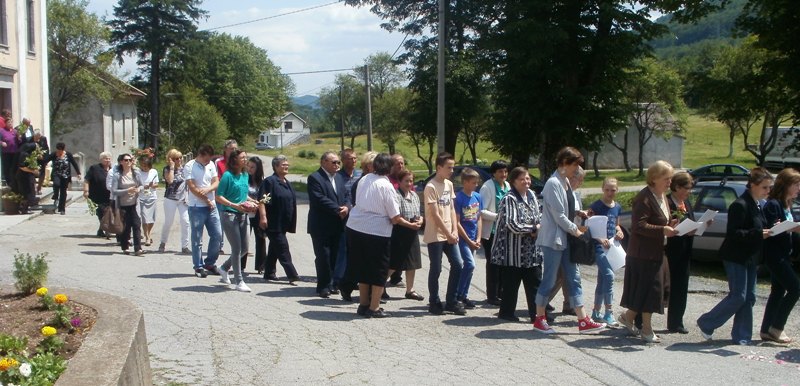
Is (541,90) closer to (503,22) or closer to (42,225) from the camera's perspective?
(503,22)

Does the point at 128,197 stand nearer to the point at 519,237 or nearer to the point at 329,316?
the point at 329,316

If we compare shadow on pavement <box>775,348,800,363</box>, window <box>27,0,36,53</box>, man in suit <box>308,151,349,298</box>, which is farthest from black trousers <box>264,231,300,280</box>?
window <box>27,0,36,53</box>

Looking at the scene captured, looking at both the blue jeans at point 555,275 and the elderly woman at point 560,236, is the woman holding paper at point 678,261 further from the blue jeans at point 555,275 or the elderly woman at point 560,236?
the blue jeans at point 555,275

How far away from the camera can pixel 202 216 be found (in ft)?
35.7

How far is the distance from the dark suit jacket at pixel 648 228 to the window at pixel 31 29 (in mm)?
22722

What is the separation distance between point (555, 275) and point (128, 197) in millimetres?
7123

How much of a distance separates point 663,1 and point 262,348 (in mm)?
18617

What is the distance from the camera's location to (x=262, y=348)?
24.0ft

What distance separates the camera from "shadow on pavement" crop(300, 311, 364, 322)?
8.60m

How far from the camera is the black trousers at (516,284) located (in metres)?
8.62

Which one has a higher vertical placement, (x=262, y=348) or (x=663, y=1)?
(x=663, y=1)

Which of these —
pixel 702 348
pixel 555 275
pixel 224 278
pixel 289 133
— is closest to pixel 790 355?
pixel 702 348

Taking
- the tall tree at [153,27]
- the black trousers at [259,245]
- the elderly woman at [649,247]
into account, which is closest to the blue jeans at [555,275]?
the elderly woman at [649,247]

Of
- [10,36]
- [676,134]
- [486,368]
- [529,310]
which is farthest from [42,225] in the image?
[676,134]
